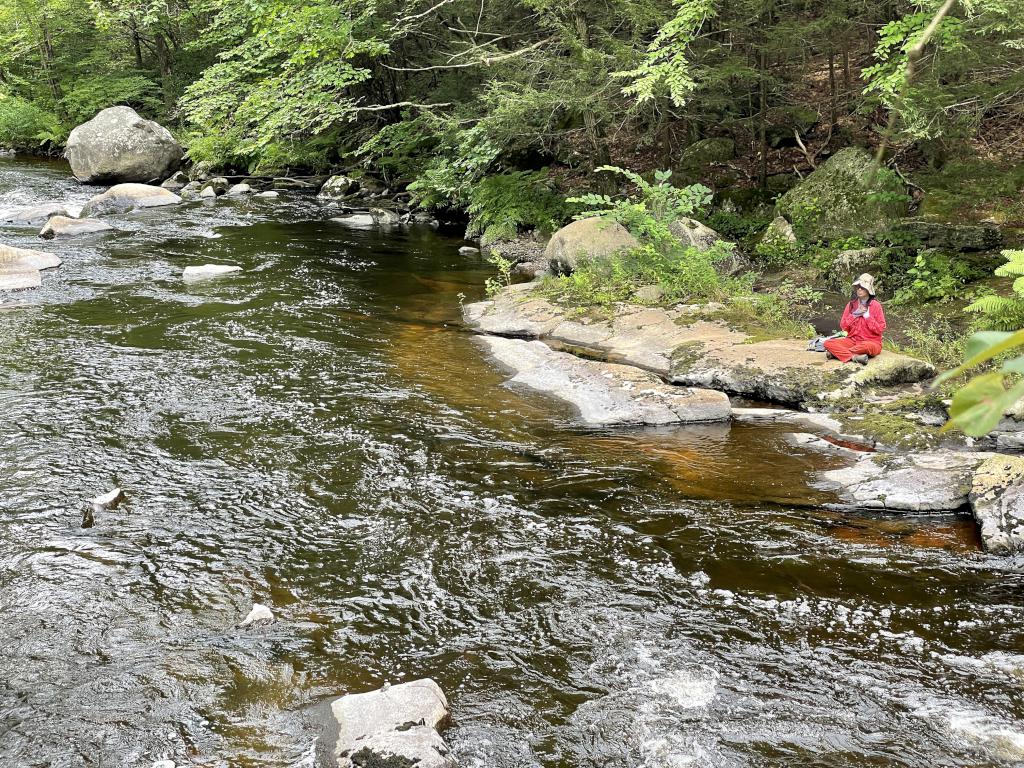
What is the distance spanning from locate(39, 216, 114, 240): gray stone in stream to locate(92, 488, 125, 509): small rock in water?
12.4 metres

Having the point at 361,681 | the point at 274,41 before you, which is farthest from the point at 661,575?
the point at 274,41

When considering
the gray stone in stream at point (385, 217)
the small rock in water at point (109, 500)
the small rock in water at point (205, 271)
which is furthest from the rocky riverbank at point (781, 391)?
the gray stone in stream at point (385, 217)

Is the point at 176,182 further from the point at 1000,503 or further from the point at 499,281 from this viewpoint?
the point at 1000,503

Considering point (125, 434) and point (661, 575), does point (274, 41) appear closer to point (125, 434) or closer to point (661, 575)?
point (125, 434)

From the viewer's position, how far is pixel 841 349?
29.0 ft

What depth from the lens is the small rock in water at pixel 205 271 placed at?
13.7 m

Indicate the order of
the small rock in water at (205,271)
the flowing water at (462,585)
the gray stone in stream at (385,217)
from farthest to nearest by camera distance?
1. the gray stone in stream at (385,217)
2. the small rock in water at (205,271)
3. the flowing water at (462,585)

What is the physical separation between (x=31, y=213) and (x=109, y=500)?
15.4 metres

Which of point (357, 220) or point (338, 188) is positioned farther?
point (338, 188)

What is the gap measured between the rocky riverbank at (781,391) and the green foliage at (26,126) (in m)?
28.0

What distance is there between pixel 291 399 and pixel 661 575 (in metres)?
4.81

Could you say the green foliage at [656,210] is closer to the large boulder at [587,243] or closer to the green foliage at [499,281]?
the large boulder at [587,243]

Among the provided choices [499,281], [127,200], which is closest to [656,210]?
[499,281]

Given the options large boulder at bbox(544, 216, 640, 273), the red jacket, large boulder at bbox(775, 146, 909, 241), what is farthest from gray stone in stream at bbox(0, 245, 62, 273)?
large boulder at bbox(775, 146, 909, 241)
